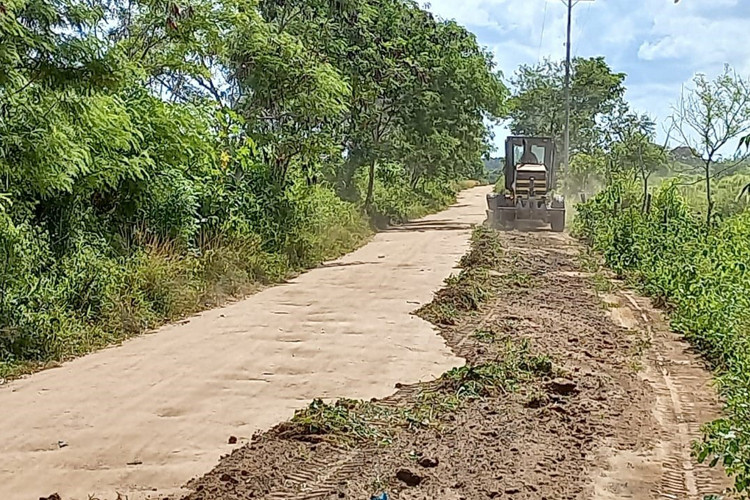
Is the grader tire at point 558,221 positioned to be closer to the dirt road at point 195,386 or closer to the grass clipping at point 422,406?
the dirt road at point 195,386

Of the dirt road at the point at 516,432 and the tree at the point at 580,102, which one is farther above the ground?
the tree at the point at 580,102

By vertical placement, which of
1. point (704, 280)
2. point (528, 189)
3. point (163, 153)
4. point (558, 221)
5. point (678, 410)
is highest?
point (163, 153)

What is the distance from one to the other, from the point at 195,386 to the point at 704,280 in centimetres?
657

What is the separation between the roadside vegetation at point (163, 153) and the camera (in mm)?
8844

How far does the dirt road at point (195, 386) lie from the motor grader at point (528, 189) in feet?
47.6

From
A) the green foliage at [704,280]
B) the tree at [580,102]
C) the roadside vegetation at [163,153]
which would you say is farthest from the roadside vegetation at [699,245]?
the tree at [580,102]

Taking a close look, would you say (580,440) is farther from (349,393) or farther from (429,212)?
(429,212)

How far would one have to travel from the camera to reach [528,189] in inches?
1117

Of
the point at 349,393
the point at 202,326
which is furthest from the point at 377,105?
the point at 349,393

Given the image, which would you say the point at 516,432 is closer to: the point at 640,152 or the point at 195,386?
the point at 195,386

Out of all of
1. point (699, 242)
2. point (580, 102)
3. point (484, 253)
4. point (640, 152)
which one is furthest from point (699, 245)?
point (580, 102)

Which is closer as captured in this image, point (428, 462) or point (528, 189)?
point (428, 462)

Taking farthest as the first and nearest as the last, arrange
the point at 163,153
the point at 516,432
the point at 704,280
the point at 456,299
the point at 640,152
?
the point at 640,152 → the point at 456,299 → the point at 163,153 → the point at 704,280 → the point at 516,432

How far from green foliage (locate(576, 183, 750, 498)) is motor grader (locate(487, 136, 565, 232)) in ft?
21.6
